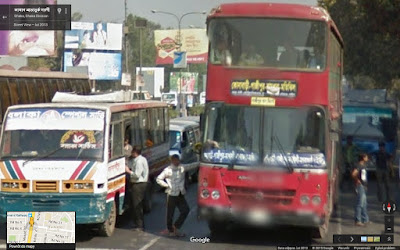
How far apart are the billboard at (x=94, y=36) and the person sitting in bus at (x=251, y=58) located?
5094cm

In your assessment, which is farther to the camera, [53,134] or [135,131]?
[135,131]

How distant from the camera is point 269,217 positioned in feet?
41.3

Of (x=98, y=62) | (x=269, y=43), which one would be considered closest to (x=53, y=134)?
(x=269, y=43)

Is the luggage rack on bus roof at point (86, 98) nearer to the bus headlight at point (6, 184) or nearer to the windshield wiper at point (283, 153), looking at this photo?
the bus headlight at point (6, 184)

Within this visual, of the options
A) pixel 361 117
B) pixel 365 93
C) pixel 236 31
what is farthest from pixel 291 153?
pixel 365 93

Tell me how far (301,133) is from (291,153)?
0.40 metres

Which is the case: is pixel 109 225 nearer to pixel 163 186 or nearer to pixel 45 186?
pixel 163 186

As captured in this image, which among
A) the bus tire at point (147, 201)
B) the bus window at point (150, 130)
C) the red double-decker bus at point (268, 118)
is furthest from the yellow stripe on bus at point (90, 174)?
the bus window at point (150, 130)

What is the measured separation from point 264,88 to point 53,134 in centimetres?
401

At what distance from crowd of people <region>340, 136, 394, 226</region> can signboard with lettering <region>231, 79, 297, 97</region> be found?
3.78 m

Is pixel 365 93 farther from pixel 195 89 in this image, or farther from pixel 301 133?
pixel 195 89

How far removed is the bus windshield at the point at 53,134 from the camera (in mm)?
13227
